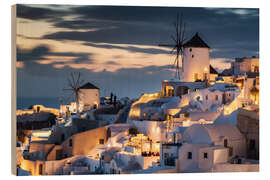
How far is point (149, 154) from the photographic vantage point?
15859mm

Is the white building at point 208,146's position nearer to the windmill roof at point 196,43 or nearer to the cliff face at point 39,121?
the windmill roof at point 196,43

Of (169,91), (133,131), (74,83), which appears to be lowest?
(133,131)

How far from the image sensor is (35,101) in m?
16.8

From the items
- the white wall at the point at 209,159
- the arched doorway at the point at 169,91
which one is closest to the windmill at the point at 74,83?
the arched doorway at the point at 169,91

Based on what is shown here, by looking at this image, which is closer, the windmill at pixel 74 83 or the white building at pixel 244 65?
the windmill at pixel 74 83

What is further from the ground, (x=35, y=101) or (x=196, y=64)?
(x=196, y=64)

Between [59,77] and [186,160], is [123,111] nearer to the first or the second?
[59,77]

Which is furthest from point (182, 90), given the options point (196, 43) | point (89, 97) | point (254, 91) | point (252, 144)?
point (252, 144)

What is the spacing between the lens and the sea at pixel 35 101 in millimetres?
13867

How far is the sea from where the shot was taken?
45.5 ft

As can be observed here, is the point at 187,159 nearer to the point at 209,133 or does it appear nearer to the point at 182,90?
Answer: the point at 209,133

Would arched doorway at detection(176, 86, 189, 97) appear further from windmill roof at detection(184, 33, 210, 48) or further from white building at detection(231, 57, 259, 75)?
white building at detection(231, 57, 259, 75)

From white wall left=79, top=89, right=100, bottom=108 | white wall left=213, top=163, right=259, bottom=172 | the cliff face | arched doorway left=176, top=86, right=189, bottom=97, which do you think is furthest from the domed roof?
the cliff face

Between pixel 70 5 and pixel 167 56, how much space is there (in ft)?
19.8
